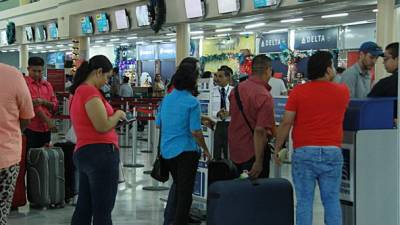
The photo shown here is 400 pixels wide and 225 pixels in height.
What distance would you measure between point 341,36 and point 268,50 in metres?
2.99

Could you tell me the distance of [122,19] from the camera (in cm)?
1703

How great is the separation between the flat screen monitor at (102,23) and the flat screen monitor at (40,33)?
5.41 m

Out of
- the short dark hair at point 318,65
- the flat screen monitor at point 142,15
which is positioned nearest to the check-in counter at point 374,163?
the short dark hair at point 318,65

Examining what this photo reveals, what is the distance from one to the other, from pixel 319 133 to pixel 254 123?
2.35 feet

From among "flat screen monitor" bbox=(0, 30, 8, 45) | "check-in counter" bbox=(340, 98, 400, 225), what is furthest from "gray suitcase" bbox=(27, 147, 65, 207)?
"flat screen monitor" bbox=(0, 30, 8, 45)

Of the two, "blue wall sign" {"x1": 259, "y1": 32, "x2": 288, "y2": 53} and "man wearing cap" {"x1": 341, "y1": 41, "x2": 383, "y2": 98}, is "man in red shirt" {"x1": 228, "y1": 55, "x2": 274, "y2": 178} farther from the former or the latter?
"blue wall sign" {"x1": 259, "y1": 32, "x2": 288, "y2": 53}

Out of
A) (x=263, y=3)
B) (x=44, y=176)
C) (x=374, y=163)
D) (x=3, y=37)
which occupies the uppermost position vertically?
(x=3, y=37)

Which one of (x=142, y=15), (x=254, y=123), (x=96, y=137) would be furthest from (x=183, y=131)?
(x=142, y=15)

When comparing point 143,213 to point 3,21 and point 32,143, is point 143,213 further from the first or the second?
point 3,21

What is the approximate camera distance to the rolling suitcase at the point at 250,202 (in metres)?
3.54

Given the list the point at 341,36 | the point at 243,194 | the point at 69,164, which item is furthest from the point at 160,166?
the point at 341,36

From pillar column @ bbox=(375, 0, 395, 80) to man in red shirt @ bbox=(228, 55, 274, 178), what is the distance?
5.19m

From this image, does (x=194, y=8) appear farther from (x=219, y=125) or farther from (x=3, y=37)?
(x=3, y=37)

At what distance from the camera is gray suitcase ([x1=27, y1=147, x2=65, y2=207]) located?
618 centimetres
